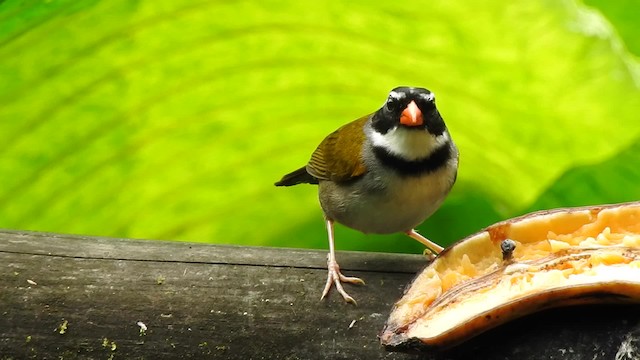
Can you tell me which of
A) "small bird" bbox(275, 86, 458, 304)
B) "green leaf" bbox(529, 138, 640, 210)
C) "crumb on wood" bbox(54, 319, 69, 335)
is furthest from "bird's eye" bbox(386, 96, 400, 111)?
"crumb on wood" bbox(54, 319, 69, 335)

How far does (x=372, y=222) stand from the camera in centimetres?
166

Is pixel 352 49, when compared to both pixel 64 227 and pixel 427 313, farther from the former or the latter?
pixel 427 313

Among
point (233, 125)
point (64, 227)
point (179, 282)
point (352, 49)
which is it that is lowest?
point (64, 227)

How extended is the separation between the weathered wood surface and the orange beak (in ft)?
1.02

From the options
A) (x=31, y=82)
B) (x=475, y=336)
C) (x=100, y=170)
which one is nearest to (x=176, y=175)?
(x=100, y=170)

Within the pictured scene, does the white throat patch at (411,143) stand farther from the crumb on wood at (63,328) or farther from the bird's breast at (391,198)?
the crumb on wood at (63,328)

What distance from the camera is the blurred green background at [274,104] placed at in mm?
1921

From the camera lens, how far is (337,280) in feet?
4.48

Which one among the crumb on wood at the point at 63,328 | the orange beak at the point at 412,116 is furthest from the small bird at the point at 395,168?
the crumb on wood at the point at 63,328

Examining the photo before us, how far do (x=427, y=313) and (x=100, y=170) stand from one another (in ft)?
3.60

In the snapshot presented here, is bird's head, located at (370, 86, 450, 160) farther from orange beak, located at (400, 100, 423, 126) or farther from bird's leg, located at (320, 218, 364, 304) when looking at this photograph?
bird's leg, located at (320, 218, 364, 304)

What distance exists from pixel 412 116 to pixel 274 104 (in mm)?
598

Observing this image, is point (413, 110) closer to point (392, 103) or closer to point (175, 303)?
point (392, 103)

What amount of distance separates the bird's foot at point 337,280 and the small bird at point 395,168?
0.22 feet
